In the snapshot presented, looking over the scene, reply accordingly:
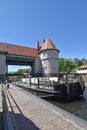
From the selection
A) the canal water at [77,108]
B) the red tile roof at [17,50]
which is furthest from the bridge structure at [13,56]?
the canal water at [77,108]

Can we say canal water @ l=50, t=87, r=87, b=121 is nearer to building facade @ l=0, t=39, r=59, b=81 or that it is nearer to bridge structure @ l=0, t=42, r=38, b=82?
bridge structure @ l=0, t=42, r=38, b=82

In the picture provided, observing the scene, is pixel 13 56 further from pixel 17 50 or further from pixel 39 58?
pixel 39 58

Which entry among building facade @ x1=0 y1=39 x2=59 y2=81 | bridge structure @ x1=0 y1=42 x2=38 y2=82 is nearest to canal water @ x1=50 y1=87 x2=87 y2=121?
bridge structure @ x1=0 y1=42 x2=38 y2=82

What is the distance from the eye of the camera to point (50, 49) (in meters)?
50.6

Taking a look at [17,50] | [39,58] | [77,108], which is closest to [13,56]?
[17,50]

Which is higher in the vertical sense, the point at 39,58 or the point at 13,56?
the point at 13,56

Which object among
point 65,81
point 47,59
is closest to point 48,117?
point 65,81

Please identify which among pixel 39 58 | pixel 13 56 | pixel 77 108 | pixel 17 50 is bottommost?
pixel 77 108

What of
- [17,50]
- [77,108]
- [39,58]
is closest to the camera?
[77,108]

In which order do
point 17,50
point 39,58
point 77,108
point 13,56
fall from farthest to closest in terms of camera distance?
point 39,58 → point 17,50 → point 13,56 → point 77,108

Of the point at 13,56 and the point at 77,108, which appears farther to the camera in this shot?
the point at 13,56

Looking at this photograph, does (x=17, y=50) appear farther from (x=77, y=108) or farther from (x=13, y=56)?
(x=77, y=108)

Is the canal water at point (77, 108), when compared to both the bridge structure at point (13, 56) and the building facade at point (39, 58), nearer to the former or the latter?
the bridge structure at point (13, 56)

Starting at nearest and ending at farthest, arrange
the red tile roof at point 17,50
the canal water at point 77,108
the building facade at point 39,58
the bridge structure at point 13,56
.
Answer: the canal water at point 77,108
the bridge structure at point 13,56
the building facade at point 39,58
the red tile roof at point 17,50
